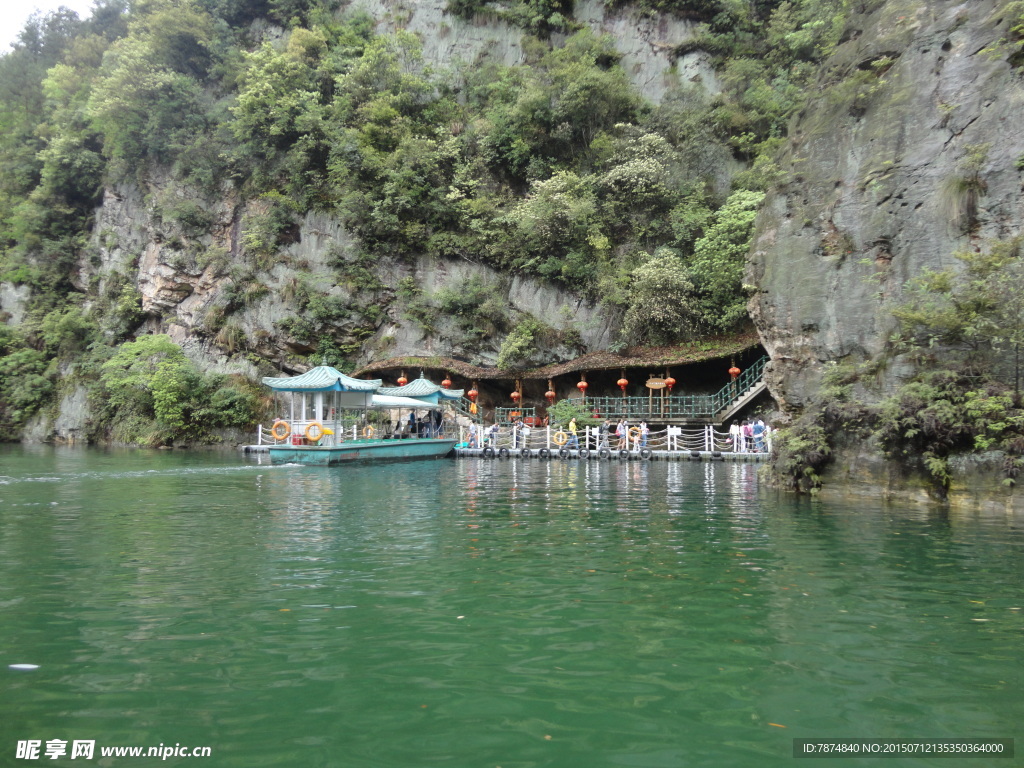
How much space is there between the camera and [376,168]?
32.7 metres

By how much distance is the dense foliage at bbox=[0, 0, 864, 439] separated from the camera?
28.8 metres

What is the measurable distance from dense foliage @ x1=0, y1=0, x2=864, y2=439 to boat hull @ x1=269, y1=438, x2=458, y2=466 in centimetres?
654

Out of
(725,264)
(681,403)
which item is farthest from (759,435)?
(725,264)

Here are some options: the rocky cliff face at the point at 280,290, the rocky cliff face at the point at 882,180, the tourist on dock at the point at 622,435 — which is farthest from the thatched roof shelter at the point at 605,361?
the rocky cliff face at the point at 882,180

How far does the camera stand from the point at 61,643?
4.63 meters

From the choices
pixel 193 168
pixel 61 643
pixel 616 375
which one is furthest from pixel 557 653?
pixel 193 168

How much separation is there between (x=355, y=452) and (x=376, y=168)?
56.4ft

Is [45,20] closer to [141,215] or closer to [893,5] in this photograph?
[141,215]

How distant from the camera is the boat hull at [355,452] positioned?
20.9m

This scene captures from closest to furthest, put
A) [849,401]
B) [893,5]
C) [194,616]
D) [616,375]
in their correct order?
1. [194,616]
2. [849,401]
3. [893,5]
4. [616,375]

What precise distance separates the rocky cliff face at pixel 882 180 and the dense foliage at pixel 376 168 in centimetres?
974

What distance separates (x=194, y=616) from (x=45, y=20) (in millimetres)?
60748

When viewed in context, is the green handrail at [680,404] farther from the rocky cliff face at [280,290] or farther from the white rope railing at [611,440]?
the rocky cliff face at [280,290]

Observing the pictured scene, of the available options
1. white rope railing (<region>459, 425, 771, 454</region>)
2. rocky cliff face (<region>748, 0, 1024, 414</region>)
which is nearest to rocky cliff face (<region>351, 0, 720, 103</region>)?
white rope railing (<region>459, 425, 771, 454</region>)
